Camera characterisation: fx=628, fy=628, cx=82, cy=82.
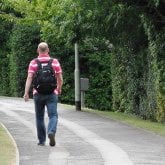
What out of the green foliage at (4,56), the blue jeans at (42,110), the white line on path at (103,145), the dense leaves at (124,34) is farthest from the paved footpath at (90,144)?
the green foliage at (4,56)

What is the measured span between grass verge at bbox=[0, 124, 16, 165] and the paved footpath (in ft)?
0.45

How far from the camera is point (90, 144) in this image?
12.2m

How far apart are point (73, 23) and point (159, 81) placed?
3.56m

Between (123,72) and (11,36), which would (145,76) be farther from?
(11,36)

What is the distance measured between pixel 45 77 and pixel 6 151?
5.30ft

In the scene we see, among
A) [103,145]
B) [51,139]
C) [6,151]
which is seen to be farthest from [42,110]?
[6,151]

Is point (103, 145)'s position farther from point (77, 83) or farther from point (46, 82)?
point (77, 83)

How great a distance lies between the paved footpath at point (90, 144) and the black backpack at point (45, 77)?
3.63 feet

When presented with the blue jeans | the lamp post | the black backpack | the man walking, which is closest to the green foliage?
the lamp post

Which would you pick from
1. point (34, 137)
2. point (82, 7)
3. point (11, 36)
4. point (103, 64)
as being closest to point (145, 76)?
point (82, 7)

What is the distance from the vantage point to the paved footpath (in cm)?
1016

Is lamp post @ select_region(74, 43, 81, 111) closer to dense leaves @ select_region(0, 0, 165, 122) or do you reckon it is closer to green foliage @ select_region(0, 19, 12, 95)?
dense leaves @ select_region(0, 0, 165, 122)

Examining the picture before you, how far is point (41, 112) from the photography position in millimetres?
11812

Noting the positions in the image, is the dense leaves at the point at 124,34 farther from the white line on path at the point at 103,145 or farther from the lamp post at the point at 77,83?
the white line on path at the point at 103,145
